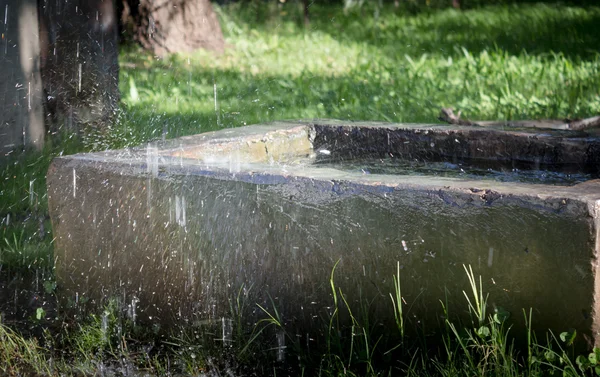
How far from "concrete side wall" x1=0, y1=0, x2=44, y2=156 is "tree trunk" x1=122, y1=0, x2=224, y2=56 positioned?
426 centimetres

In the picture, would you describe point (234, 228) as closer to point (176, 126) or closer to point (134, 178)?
point (134, 178)

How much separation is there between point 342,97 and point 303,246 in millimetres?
5521

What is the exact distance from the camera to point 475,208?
265 cm

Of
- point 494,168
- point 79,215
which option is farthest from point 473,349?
point 79,215

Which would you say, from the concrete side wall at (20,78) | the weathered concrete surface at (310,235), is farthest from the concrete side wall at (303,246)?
the concrete side wall at (20,78)

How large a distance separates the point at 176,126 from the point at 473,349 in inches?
183

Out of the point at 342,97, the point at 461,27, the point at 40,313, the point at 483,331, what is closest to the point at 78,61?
the point at 40,313

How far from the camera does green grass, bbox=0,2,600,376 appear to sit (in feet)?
9.08

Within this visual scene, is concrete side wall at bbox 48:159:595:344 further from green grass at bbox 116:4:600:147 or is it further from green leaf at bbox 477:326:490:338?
green grass at bbox 116:4:600:147

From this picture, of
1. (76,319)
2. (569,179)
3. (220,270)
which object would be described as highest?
(569,179)

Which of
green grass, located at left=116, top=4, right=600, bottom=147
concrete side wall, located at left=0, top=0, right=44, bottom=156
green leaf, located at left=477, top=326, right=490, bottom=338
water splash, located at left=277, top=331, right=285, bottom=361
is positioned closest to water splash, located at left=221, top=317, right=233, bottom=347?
water splash, located at left=277, top=331, right=285, bottom=361

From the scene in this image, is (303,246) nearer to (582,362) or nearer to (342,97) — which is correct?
→ (582,362)

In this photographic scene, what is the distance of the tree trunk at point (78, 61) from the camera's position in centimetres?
573

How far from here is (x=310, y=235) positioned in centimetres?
293
